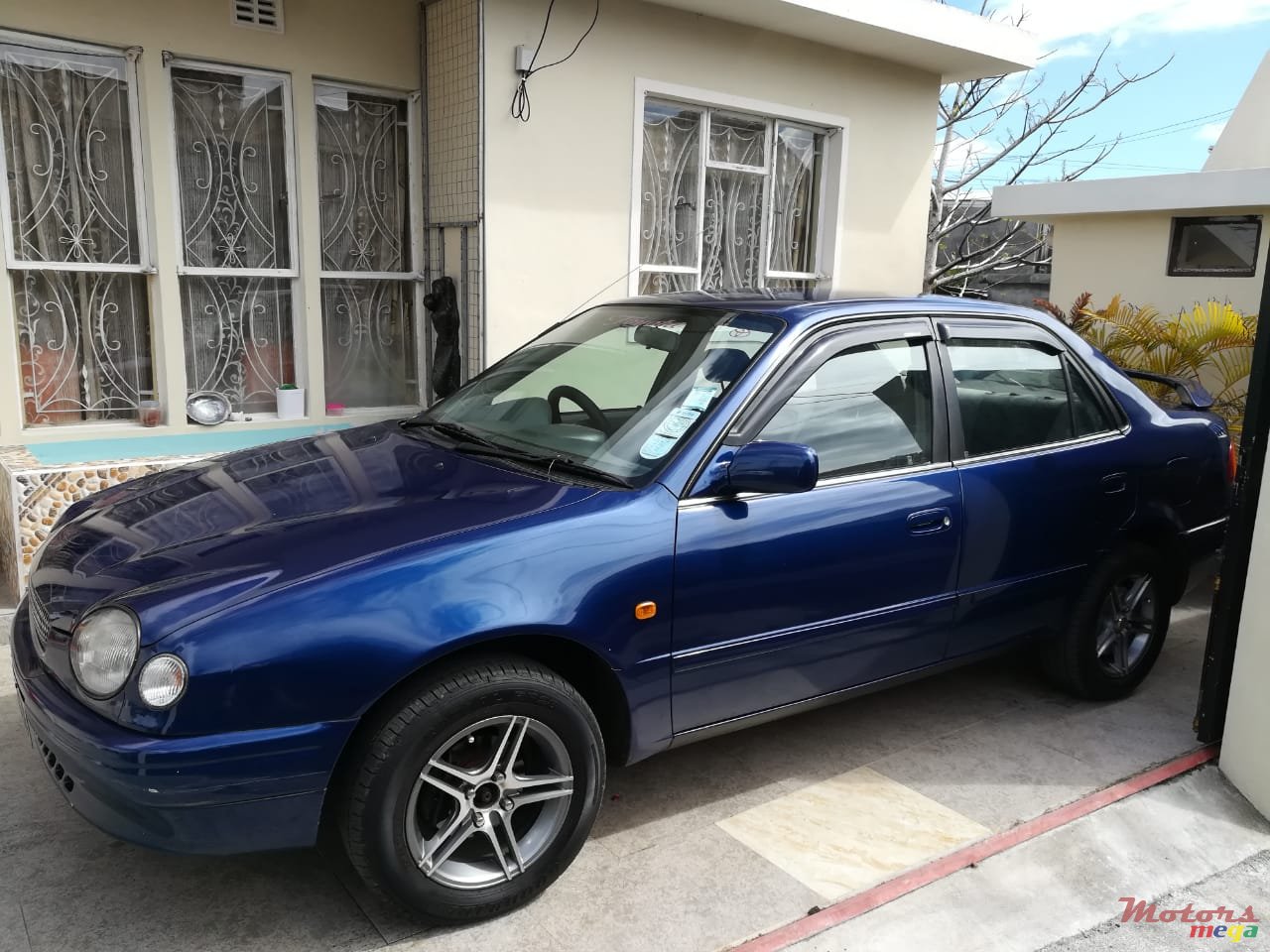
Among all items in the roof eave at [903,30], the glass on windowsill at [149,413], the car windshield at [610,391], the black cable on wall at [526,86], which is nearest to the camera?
the car windshield at [610,391]

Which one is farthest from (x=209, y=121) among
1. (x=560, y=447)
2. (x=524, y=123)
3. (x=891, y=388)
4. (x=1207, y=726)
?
(x=1207, y=726)

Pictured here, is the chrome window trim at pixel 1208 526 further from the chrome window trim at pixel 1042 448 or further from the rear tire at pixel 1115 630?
the chrome window trim at pixel 1042 448

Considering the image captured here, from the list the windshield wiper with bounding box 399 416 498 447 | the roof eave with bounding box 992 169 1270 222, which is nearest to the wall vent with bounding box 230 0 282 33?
the windshield wiper with bounding box 399 416 498 447

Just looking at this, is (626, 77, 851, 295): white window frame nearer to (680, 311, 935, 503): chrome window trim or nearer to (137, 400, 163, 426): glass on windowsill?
(137, 400, 163, 426): glass on windowsill

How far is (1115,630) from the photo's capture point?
448 centimetres

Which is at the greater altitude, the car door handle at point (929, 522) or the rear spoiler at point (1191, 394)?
the rear spoiler at point (1191, 394)

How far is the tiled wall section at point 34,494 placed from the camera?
5.05 metres

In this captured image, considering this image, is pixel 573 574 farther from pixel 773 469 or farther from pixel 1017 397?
pixel 1017 397

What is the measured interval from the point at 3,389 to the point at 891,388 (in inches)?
198

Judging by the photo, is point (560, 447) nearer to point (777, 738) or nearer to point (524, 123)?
point (777, 738)

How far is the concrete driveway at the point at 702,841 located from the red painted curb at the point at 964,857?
5cm

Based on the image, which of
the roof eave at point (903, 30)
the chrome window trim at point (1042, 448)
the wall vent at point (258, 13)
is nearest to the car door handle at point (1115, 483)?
the chrome window trim at point (1042, 448)

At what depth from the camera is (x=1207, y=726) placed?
4.12 meters

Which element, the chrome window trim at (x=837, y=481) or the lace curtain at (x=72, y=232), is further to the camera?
the lace curtain at (x=72, y=232)
